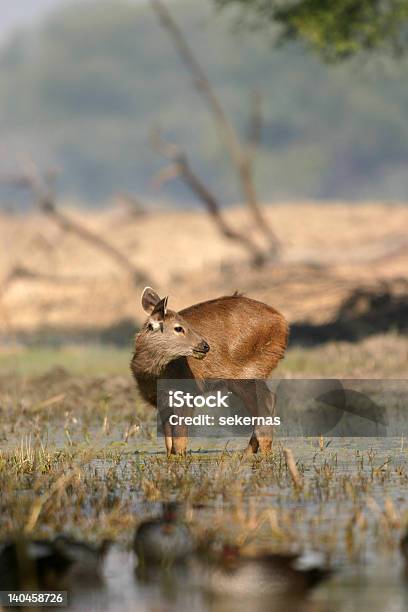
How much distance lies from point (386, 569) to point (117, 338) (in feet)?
74.3

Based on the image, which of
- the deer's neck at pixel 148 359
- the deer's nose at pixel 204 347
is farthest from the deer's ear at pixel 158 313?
the deer's nose at pixel 204 347

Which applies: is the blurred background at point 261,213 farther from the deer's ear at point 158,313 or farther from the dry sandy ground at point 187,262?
the deer's ear at point 158,313

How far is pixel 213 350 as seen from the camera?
1202 centimetres

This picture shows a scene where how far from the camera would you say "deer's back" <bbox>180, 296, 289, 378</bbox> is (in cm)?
1202

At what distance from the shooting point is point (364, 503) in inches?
359

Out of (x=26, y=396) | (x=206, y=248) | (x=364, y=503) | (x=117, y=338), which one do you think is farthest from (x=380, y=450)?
(x=206, y=248)

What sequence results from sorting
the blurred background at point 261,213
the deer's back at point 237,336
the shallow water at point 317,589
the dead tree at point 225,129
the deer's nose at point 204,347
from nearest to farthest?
the shallow water at point 317,589
the deer's nose at point 204,347
the deer's back at point 237,336
the blurred background at point 261,213
the dead tree at point 225,129

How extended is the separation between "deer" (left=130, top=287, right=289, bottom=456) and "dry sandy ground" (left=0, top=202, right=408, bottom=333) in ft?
28.4

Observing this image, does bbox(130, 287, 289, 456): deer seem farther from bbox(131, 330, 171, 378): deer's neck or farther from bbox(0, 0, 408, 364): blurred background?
bbox(0, 0, 408, 364): blurred background

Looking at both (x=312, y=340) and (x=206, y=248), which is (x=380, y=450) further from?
(x=206, y=248)

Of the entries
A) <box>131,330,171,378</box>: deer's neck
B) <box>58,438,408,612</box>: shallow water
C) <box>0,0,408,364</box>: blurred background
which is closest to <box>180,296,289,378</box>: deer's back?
<box>131,330,171,378</box>: deer's neck

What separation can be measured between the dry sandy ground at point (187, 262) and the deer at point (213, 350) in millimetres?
8644

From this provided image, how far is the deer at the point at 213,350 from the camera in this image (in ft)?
38.0

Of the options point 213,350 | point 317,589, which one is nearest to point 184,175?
point 213,350
